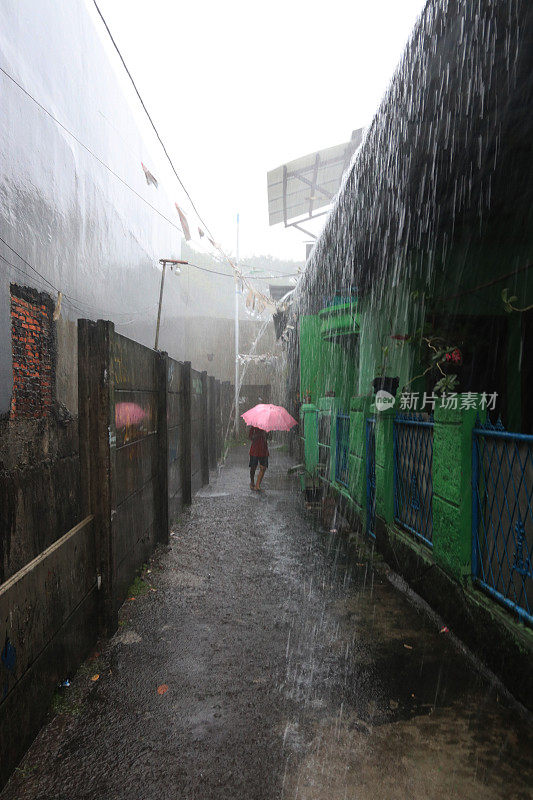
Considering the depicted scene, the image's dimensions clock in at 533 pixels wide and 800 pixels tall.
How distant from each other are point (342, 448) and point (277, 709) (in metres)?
5.28

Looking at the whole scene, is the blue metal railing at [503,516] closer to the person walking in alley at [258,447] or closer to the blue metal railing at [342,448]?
the blue metal railing at [342,448]

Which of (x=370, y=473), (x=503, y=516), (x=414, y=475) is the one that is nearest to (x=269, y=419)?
(x=370, y=473)

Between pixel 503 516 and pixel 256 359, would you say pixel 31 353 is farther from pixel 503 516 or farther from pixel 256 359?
pixel 256 359

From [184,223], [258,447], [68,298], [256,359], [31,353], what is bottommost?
[258,447]

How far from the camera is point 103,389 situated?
3.54 metres


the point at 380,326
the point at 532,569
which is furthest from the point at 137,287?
the point at 532,569

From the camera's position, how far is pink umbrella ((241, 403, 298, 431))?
361 inches

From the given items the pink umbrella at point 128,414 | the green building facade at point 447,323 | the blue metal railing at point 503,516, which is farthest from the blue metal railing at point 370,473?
the pink umbrella at point 128,414

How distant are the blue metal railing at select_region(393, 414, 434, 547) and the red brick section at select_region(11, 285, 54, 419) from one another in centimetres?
555

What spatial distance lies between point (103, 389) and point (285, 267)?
6869 cm

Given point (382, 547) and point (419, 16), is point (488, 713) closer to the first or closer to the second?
point (382, 547)

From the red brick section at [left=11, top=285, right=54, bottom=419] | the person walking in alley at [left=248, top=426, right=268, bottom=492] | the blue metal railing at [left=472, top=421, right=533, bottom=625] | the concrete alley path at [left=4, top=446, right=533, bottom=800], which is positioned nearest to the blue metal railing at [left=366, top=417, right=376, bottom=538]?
the concrete alley path at [left=4, top=446, right=533, bottom=800]

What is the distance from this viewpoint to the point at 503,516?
3166 mm

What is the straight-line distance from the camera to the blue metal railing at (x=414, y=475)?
437cm
